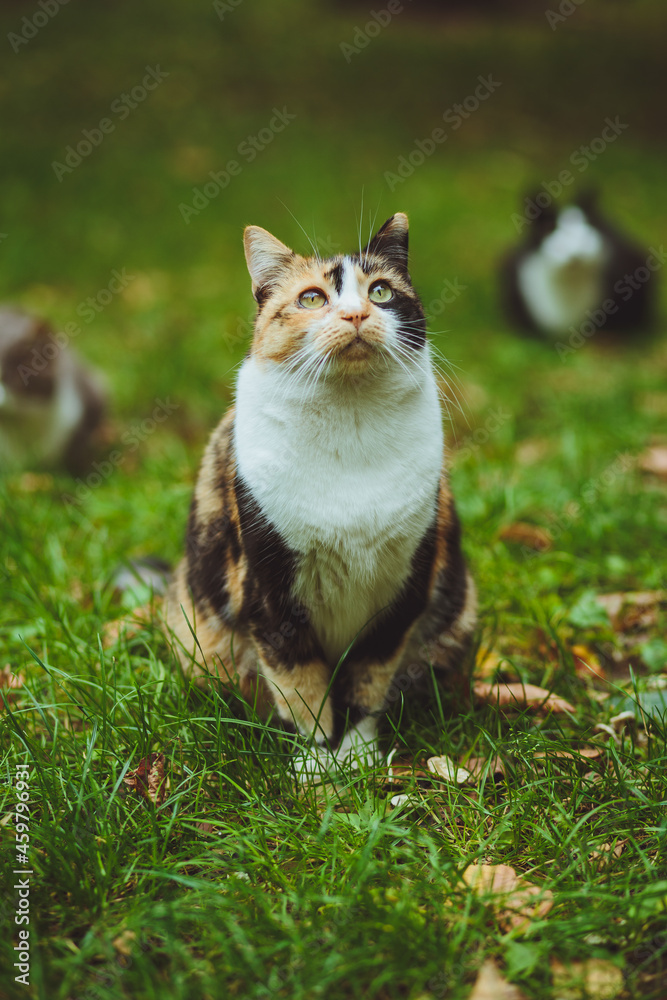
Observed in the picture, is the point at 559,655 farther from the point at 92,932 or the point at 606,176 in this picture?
the point at 606,176

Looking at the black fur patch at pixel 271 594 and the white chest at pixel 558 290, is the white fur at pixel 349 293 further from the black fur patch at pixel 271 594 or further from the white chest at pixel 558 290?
the white chest at pixel 558 290

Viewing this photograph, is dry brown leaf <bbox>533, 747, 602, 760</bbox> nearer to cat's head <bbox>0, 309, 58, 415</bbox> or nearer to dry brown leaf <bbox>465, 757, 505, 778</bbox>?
dry brown leaf <bbox>465, 757, 505, 778</bbox>

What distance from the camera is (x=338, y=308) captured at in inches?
68.7

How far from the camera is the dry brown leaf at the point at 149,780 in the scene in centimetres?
176

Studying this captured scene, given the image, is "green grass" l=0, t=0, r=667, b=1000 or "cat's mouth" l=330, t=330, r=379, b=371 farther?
"cat's mouth" l=330, t=330, r=379, b=371

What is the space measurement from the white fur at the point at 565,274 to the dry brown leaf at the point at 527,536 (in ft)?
10.2

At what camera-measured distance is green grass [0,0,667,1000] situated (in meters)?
1.39
